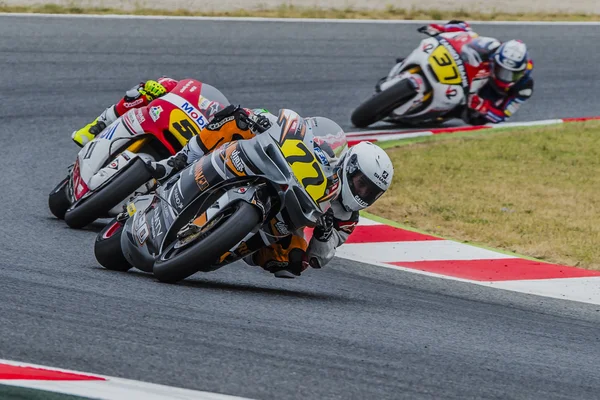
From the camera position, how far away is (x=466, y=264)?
8023 millimetres

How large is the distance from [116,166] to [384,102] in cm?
547

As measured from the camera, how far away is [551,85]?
15.9m

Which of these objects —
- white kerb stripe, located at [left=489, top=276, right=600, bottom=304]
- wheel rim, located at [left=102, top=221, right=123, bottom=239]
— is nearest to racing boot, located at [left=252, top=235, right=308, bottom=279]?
A: wheel rim, located at [left=102, top=221, right=123, bottom=239]

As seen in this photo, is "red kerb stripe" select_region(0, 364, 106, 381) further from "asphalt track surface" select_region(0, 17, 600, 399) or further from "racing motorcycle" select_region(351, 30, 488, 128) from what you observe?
"racing motorcycle" select_region(351, 30, 488, 128)

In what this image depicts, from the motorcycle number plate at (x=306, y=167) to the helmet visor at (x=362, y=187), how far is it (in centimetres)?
25

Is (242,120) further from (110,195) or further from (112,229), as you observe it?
(110,195)

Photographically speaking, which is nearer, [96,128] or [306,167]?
[306,167]

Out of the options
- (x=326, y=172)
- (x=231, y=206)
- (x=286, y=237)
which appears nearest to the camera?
(x=231, y=206)

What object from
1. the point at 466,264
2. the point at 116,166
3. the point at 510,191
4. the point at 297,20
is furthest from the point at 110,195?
the point at 297,20

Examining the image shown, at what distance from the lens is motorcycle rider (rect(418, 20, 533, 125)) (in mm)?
13117

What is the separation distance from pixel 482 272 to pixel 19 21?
29.5ft

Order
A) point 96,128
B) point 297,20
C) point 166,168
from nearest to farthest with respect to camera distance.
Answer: point 166,168, point 96,128, point 297,20

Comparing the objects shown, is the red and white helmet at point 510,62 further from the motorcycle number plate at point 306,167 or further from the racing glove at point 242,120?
the motorcycle number plate at point 306,167

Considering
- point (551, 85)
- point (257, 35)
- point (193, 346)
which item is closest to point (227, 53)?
point (257, 35)
